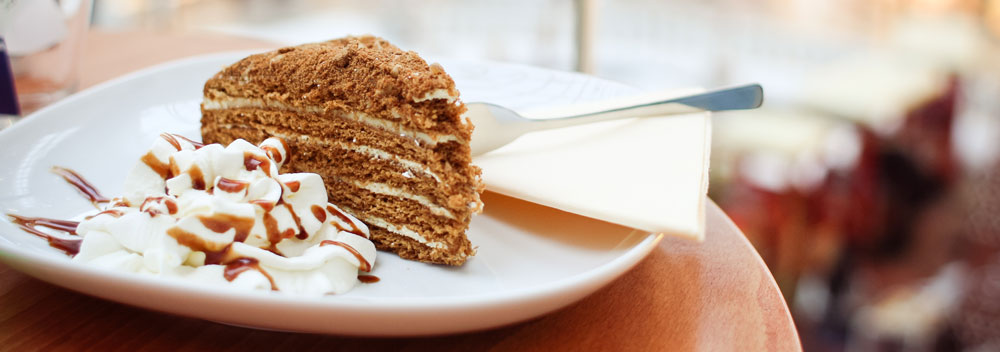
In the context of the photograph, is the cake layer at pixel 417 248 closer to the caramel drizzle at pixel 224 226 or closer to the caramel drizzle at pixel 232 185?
the caramel drizzle at pixel 224 226

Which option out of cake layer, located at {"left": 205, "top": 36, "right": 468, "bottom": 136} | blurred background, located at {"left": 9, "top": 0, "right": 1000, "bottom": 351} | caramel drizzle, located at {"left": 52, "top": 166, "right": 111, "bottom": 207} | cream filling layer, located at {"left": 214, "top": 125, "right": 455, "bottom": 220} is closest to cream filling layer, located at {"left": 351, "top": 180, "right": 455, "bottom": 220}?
cream filling layer, located at {"left": 214, "top": 125, "right": 455, "bottom": 220}

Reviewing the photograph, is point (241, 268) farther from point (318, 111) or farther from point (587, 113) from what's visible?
point (587, 113)

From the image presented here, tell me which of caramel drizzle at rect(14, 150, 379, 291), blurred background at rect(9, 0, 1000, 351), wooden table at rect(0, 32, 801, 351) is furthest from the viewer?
blurred background at rect(9, 0, 1000, 351)

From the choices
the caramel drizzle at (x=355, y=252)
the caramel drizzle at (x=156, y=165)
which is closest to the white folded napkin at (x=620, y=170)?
the caramel drizzle at (x=355, y=252)

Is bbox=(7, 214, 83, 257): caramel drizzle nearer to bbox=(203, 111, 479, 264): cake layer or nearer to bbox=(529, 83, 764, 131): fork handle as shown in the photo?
bbox=(203, 111, 479, 264): cake layer

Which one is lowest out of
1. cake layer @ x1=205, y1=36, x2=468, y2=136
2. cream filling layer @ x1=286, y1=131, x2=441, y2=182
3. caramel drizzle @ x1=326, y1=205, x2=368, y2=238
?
caramel drizzle @ x1=326, y1=205, x2=368, y2=238

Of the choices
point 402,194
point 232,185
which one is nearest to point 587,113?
point 402,194
